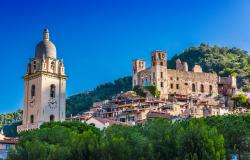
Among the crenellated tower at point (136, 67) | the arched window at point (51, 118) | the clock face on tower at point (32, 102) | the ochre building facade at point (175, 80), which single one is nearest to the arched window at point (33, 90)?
the clock face on tower at point (32, 102)

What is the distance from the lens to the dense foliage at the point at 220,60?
163 metres

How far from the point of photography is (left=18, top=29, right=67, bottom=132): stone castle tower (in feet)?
226

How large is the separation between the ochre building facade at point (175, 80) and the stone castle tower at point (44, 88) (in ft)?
205

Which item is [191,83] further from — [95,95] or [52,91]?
[52,91]

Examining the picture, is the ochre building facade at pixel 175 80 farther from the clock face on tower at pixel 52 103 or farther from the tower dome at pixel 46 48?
the clock face on tower at pixel 52 103

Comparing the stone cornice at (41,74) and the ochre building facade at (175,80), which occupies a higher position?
the ochre building facade at (175,80)

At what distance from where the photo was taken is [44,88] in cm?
6938

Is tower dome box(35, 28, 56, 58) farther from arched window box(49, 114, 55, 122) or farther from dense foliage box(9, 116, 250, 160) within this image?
dense foliage box(9, 116, 250, 160)

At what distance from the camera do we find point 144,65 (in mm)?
144000

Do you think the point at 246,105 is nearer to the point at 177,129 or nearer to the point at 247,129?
the point at 247,129

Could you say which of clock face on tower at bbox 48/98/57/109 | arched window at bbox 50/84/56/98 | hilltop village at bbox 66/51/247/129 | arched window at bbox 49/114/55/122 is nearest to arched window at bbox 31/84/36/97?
arched window at bbox 50/84/56/98

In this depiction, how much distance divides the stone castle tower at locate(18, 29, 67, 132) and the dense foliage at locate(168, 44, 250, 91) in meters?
89.1

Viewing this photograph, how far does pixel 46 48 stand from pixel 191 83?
239 ft

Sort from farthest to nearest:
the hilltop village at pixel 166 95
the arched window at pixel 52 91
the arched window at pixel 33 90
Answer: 1. the hilltop village at pixel 166 95
2. the arched window at pixel 33 90
3. the arched window at pixel 52 91
